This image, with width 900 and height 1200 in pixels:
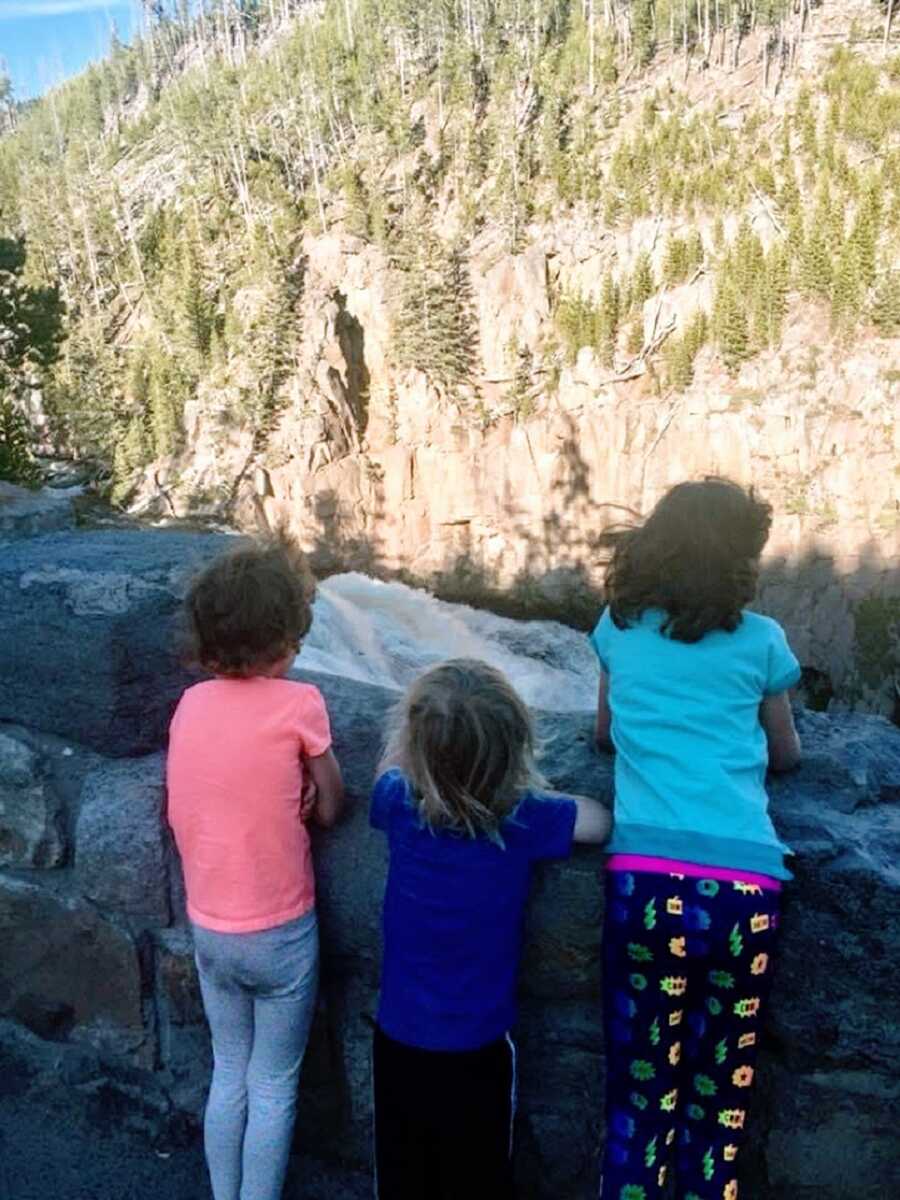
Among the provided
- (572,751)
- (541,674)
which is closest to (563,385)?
(541,674)

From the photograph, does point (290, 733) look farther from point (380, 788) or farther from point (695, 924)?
point (695, 924)

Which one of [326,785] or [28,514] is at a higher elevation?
[326,785]

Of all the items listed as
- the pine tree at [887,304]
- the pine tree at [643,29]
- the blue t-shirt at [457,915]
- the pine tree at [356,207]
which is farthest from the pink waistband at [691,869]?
the pine tree at [643,29]

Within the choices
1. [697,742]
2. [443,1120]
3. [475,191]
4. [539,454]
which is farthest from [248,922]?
[475,191]

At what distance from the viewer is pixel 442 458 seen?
40.4 meters

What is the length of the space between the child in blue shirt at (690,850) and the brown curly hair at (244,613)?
1.99ft

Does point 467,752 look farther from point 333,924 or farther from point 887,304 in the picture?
point 887,304

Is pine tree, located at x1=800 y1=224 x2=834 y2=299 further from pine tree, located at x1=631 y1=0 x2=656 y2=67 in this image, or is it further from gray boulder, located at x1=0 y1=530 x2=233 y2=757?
gray boulder, located at x1=0 y1=530 x2=233 y2=757

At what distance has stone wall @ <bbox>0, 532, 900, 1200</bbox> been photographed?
1816 millimetres

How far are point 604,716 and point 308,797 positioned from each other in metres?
0.60

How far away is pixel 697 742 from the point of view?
1.79 m

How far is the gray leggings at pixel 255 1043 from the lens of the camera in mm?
1894

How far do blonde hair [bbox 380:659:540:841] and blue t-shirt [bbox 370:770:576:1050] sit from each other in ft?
0.14

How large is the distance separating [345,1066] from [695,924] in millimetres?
835
